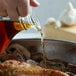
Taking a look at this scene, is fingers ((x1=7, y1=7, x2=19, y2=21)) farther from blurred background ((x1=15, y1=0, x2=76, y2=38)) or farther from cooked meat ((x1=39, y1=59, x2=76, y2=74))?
blurred background ((x1=15, y1=0, x2=76, y2=38))

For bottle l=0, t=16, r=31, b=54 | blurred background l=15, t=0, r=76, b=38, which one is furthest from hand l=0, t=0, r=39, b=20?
blurred background l=15, t=0, r=76, b=38

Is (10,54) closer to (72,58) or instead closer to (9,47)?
(9,47)

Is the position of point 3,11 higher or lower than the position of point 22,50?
higher

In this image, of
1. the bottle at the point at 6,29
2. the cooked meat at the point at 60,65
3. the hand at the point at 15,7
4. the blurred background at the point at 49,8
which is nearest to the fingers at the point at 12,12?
the hand at the point at 15,7

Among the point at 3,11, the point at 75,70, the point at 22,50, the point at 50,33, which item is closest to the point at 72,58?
the point at 75,70

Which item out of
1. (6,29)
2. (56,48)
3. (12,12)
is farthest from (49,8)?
(12,12)

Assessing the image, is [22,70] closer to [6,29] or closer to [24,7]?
[6,29]
